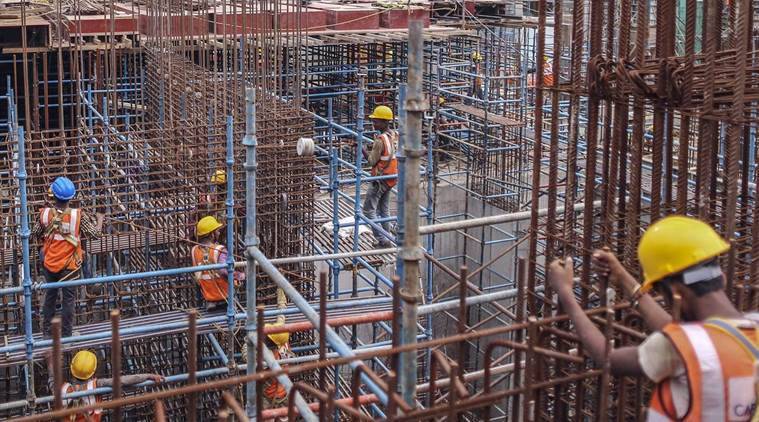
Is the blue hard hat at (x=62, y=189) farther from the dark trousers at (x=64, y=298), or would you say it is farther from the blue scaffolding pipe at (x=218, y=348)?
the blue scaffolding pipe at (x=218, y=348)

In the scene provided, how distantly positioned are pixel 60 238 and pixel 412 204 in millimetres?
6091

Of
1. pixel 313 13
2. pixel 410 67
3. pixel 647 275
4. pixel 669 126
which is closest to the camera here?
pixel 647 275

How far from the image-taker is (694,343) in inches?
135

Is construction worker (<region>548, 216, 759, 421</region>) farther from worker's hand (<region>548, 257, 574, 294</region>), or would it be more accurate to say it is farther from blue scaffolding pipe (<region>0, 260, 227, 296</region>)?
blue scaffolding pipe (<region>0, 260, 227, 296</region>)

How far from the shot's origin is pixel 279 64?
12.5 meters

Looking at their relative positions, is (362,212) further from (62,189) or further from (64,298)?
(62,189)

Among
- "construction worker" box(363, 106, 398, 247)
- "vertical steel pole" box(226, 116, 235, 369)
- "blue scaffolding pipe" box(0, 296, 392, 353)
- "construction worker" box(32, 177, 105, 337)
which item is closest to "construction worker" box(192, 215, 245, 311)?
"blue scaffolding pipe" box(0, 296, 392, 353)

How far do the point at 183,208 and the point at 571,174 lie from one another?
5651mm

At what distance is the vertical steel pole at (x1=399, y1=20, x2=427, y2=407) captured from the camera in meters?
4.20

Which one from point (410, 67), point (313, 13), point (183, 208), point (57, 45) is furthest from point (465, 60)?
point (410, 67)

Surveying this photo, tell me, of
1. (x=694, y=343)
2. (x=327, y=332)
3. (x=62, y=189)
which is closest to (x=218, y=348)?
(x=62, y=189)

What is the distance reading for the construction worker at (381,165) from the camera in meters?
13.6

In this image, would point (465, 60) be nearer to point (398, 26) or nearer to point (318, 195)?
point (398, 26)

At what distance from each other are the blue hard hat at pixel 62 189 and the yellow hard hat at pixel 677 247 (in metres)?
6.90
